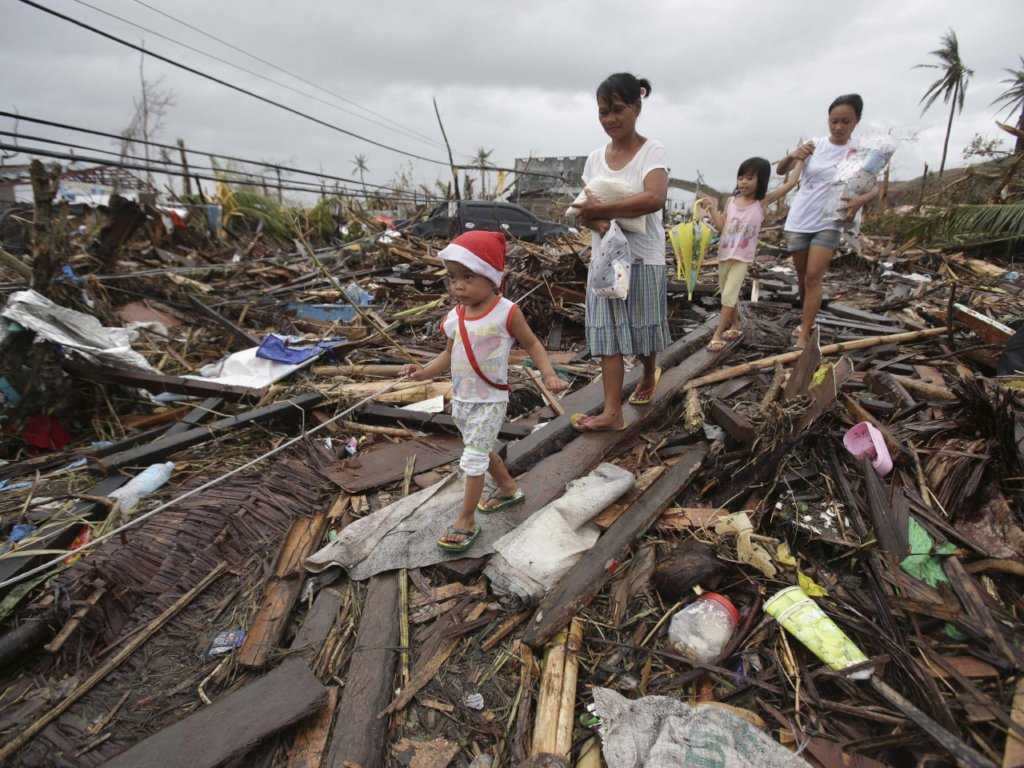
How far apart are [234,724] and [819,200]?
205 inches

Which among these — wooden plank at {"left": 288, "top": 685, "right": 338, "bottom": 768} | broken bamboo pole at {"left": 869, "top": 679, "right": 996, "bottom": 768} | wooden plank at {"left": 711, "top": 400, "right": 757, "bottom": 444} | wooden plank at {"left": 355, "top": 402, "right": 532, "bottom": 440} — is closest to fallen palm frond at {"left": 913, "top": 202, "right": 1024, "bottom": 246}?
wooden plank at {"left": 711, "top": 400, "right": 757, "bottom": 444}

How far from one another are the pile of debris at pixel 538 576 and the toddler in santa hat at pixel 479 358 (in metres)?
0.32

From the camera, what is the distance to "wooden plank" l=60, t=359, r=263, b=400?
4535 millimetres

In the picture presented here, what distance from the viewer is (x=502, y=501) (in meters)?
2.79

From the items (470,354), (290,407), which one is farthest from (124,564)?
(470,354)

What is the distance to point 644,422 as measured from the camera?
3547mm

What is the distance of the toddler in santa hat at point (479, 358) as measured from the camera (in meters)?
2.37

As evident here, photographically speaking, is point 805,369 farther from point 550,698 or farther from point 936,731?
point 550,698

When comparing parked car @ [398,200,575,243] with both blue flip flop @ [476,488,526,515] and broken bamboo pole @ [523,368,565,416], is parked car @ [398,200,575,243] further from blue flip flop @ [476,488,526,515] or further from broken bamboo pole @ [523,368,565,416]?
blue flip flop @ [476,488,526,515]

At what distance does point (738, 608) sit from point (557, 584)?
81cm

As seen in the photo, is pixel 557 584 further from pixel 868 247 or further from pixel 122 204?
pixel 868 247

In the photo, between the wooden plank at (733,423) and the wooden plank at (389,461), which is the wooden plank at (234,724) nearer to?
the wooden plank at (389,461)

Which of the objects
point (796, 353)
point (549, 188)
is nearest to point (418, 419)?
point (796, 353)

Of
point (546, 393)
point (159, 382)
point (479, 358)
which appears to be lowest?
point (546, 393)
